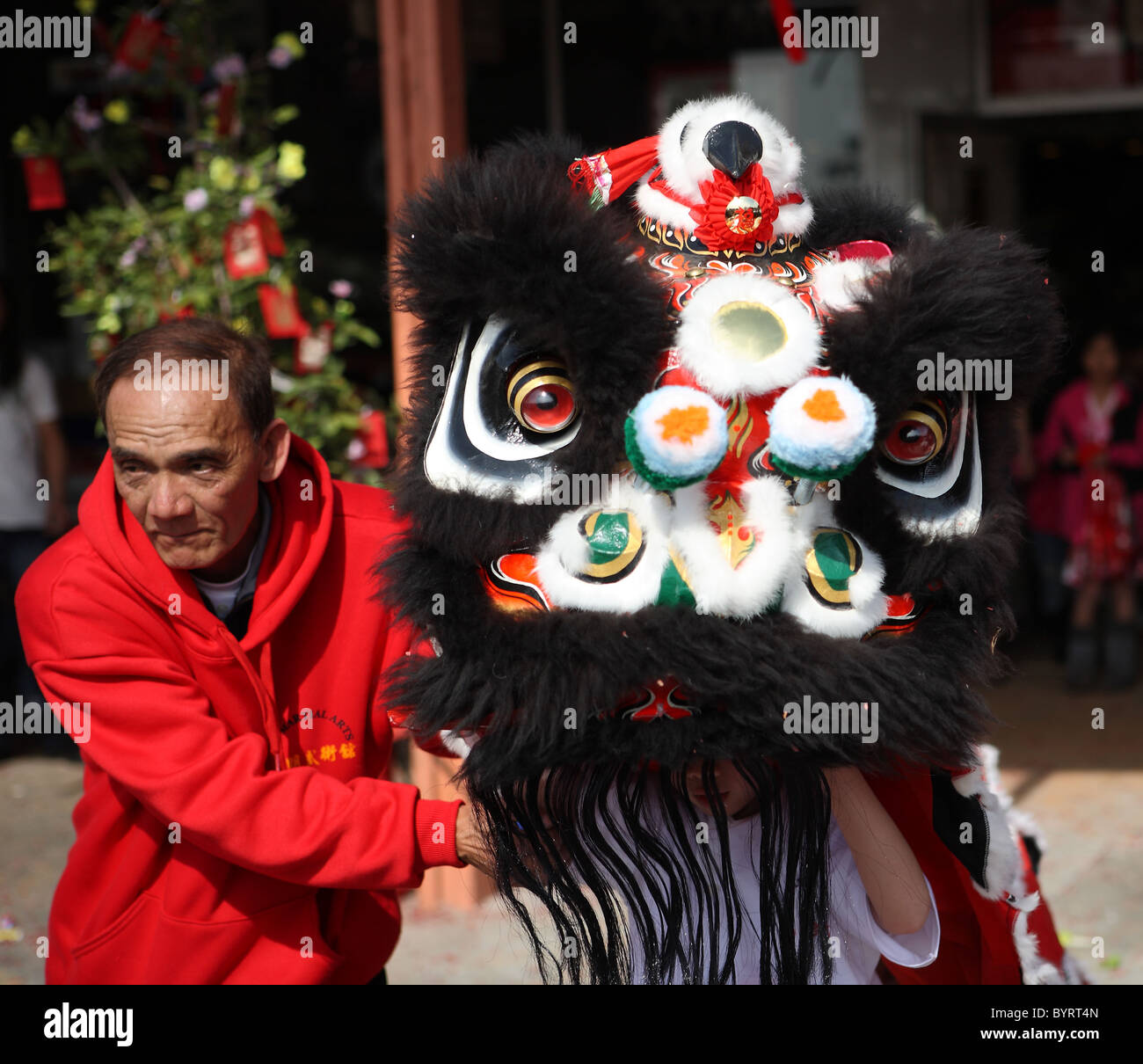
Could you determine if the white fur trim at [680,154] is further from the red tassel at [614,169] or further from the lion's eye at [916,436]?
the lion's eye at [916,436]

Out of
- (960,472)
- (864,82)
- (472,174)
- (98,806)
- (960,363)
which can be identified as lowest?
(98,806)

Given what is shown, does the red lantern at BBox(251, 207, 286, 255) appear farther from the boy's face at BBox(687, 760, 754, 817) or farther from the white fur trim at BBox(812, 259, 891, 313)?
the boy's face at BBox(687, 760, 754, 817)

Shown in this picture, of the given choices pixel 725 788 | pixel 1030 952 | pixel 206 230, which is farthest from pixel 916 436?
pixel 206 230

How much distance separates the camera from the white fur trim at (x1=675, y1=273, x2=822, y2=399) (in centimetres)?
164

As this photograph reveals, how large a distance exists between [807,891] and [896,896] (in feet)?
0.54

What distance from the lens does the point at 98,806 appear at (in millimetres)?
2107

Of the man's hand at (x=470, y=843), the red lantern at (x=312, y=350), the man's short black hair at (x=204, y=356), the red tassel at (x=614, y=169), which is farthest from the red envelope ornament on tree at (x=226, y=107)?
the man's hand at (x=470, y=843)

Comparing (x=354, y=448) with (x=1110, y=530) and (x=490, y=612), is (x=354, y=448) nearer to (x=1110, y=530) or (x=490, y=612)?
(x=490, y=612)

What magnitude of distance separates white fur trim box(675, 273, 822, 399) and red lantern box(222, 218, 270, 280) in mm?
2811

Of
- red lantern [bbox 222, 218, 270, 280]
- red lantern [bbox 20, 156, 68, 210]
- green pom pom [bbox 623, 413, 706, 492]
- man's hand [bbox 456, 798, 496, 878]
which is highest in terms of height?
red lantern [bbox 20, 156, 68, 210]

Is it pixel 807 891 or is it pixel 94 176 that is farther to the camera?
pixel 94 176

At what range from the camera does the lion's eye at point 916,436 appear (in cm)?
173

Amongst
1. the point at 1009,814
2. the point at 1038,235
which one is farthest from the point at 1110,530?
the point at 1009,814

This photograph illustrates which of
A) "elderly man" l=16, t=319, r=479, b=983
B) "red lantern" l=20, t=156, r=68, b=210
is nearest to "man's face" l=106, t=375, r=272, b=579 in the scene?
"elderly man" l=16, t=319, r=479, b=983
